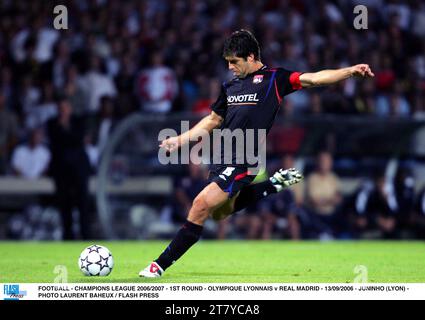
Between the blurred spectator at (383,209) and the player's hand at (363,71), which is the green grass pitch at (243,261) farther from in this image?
the player's hand at (363,71)

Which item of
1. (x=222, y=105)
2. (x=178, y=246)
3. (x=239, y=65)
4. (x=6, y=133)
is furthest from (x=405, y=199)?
(x=178, y=246)

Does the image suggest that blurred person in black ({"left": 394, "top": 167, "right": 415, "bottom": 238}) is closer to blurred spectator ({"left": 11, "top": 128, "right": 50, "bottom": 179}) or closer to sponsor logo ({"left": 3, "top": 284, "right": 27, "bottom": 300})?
blurred spectator ({"left": 11, "top": 128, "right": 50, "bottom": 179})

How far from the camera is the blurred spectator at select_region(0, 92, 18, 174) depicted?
17.9 metres

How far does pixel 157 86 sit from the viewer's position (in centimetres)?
1816

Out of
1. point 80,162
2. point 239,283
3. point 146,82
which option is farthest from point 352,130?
point 239,283

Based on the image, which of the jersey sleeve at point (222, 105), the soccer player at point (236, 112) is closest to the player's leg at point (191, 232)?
the soccer player at point (236, 112)

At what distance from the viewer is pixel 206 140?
651 inches

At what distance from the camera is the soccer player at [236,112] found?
31.3 ft

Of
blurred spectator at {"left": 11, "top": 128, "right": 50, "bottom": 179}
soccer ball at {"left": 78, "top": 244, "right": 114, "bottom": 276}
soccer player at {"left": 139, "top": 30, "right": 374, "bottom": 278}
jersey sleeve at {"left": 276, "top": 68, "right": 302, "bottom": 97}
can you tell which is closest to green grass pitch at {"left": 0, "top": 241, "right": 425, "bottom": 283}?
soccer ball at {"left": 78, "top": 244, "right": 114, "bottom": 276}

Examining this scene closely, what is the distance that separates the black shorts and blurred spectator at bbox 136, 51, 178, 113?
8319 mm

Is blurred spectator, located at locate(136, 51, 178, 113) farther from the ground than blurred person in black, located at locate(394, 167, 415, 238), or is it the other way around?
blurred spectator, located at locate(136, 51, 178, 113)

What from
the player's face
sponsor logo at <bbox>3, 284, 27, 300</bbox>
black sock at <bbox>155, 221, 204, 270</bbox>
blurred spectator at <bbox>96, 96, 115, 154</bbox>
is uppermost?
the player's face

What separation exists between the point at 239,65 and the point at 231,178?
3.77ft

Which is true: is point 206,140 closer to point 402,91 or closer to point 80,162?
point 80,162
